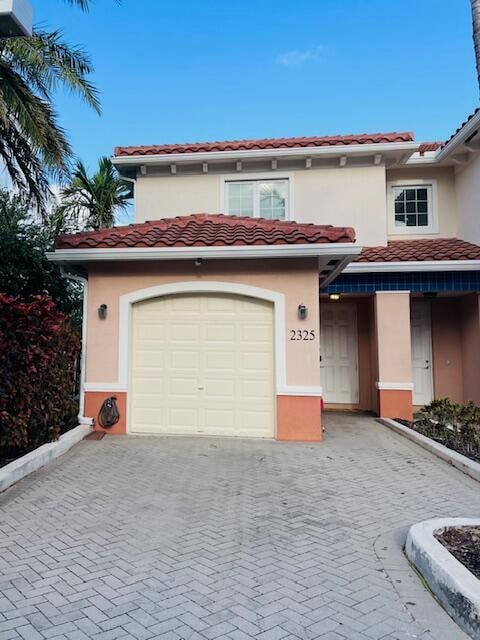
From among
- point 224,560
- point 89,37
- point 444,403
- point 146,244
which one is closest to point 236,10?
point 89,37

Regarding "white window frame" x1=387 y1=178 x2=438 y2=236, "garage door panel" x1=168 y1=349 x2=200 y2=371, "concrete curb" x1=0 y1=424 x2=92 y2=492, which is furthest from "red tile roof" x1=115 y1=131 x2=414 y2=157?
"concrete curb" x1=0 y1=424 x2=92 y2=492

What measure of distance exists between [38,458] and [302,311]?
5032mm

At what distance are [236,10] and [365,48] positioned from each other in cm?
390

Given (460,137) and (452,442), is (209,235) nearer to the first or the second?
(452,442)

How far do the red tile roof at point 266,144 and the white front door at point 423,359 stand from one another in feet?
14.7

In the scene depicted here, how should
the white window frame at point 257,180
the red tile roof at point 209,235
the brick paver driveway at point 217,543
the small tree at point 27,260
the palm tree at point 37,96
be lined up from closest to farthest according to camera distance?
the brick paver driveway at point 217,543
the red tile roof at point 209,235
the palm tree at point 37,96
the small tree at point 27,260
the white window frame at point 257,180

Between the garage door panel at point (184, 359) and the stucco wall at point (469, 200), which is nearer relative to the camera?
the garage door panel at point (184, 359)

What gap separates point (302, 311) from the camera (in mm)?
8531

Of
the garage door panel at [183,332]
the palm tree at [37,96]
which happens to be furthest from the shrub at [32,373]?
the palm tree at [37,96]

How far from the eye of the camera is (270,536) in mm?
4469

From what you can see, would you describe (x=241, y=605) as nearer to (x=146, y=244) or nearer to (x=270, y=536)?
(x=270, y=536)

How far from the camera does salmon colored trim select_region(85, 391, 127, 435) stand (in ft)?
29.1

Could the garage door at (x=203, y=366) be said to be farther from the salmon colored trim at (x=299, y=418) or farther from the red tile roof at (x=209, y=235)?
the red tile roof at (x=209, y=235)

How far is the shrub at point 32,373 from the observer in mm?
6371
